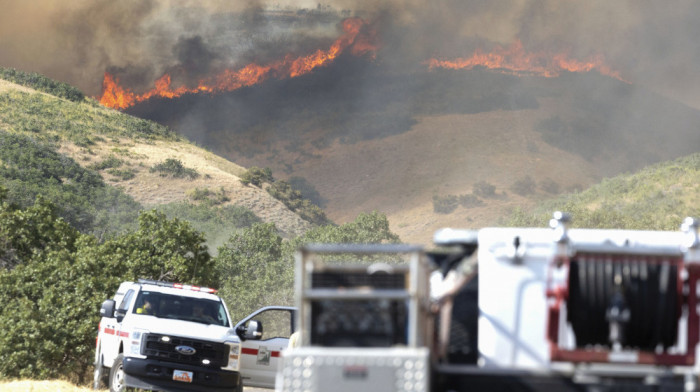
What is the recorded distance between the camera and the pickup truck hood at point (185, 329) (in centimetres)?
1327

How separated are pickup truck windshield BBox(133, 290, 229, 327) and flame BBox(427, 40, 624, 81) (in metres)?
122

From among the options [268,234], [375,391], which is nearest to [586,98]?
[268,234]

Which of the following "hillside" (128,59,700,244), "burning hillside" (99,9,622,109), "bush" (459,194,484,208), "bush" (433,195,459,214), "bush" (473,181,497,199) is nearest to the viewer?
"bush" (433,195,459,214)

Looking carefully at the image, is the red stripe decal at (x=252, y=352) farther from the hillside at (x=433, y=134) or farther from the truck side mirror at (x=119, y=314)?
the hillside at (x=433, y=134)

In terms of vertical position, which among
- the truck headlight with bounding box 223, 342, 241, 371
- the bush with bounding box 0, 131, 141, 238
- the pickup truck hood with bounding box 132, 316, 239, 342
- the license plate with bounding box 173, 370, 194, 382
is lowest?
the license plate with bounding box 173, 370, 194, 382

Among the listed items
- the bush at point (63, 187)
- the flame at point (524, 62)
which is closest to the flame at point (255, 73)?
the flame at point (524, 62)

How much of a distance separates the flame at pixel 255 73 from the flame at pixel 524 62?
13.9 m

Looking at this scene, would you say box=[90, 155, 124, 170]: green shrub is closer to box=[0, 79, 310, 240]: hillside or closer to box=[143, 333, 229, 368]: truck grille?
box=[0, 79, 310, 240]: hillside

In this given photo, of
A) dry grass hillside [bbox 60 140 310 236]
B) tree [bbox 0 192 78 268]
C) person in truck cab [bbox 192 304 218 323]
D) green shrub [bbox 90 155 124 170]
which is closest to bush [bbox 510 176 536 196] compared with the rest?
dry grass hillside [bbox 60 140 310 236]

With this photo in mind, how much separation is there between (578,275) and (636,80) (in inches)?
5280

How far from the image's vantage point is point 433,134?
108 metres

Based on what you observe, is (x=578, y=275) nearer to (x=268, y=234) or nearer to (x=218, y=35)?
(x=268, y=234)

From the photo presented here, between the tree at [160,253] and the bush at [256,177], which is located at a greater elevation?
the bush at [256,177]

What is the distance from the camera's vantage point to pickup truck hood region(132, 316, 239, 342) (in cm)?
1327
